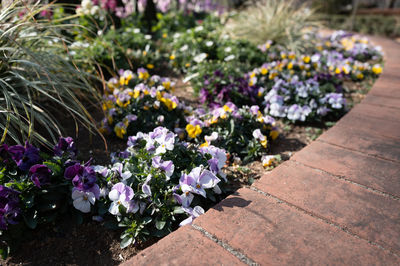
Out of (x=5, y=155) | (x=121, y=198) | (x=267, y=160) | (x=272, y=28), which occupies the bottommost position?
(x=267, y=160)

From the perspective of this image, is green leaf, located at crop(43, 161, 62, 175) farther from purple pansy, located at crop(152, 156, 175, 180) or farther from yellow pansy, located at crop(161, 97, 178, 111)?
yellow pansy, located at crop(161, 97, 178, 111)

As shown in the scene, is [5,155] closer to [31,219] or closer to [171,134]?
[31,219]

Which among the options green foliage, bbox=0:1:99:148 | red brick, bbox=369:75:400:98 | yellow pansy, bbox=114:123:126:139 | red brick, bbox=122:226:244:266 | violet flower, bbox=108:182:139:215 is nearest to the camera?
red brick, bbox=122:226:244:266

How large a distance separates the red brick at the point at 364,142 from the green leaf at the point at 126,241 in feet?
3.99

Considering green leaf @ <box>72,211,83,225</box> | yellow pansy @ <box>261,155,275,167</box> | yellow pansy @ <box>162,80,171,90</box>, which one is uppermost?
yellow pansy @ <box>162,80,171,90</box>

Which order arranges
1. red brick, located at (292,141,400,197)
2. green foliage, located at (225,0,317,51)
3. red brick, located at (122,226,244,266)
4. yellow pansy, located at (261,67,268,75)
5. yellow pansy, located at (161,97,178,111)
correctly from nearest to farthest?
red brick, located at (122,226,244,266), red brick, located at (292,141,400,197), yellow pansy, located at (161,97,178,111), yellow pansy, located at (261,67,268,75), green foliage, located at (225,0,317,51)

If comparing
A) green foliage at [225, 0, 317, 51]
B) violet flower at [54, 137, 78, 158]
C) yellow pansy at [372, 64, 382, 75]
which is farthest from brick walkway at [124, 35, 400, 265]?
green foliage at [225, 0, 317, 51]

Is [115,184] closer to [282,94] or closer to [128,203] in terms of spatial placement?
[128,203]

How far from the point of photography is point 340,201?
1.32 meters

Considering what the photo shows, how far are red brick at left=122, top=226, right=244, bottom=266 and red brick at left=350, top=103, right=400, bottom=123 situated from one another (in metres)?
1.63

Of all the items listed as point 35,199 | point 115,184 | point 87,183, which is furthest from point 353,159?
point 35,199

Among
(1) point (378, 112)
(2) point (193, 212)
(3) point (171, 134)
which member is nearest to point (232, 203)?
(2) point (193, 212)

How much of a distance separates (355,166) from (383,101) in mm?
1168

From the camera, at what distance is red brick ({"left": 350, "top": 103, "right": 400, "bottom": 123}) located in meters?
2.18
